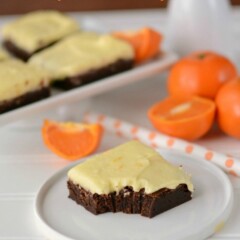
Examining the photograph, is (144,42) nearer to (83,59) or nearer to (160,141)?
(83,59)

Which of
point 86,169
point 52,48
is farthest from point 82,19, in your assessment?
point 86,169

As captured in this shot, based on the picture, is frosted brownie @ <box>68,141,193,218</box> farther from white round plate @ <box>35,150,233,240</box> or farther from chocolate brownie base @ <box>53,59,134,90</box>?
chocolate brownie base @ <box>53,59,134,90</box>

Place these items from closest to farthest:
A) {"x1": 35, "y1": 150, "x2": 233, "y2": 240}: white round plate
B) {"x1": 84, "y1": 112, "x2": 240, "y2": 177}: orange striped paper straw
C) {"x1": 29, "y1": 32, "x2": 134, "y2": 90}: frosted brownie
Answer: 1. {"x1": 35, "y1": 150, "x2": 233, "y2": 240}: white round plate
2. {"x1": 84, "y1": 112, "x2": 240, "y2": 177}: orange striped paper straw
3. {"x1": 29, "y1": 32, "x2": 134, "y2": 90}: frosted brownie

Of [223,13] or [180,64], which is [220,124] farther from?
[223,13]

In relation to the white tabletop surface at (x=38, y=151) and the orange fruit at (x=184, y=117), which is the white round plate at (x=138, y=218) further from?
the orange fruit at (x=184, y=117)

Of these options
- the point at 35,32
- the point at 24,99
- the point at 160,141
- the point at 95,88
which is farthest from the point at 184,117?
the point at 35,32

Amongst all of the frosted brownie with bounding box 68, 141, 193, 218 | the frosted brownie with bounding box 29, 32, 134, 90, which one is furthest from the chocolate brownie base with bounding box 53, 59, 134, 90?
the frosted brownie with bounding box 68, 141, 193, 218

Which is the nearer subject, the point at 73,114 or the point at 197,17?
the point at 73,114
